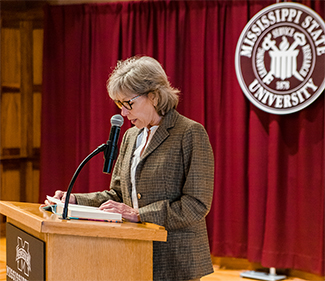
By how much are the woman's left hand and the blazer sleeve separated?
23mm

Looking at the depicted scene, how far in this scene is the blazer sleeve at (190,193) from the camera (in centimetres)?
162

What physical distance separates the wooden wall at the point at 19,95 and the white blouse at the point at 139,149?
3.04m

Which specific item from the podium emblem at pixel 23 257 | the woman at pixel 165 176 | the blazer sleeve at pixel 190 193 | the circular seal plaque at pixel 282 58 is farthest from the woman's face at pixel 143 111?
the circular seal plaque at pixel 282 58

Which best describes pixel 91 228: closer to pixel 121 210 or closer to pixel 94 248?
pixel 94 248

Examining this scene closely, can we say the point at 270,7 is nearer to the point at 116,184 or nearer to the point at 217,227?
the point at 217,227

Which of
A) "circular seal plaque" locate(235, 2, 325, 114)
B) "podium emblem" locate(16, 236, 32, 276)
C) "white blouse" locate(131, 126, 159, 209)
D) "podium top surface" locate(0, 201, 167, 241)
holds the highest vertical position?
"circular seal plaque" locate(235, 2, 325, 114)

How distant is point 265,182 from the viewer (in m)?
3.59

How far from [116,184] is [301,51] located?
2107mm

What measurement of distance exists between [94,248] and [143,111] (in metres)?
0.63

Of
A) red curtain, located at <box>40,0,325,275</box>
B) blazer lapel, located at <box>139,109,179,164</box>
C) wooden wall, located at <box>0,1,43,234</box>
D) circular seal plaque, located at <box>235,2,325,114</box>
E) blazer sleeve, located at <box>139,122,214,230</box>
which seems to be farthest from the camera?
wooden wall, located at <box>0,1,43,234</box>

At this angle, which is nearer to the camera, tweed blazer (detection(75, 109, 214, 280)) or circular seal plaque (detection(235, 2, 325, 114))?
tweed blazer (detection(75, 109, 214, 280))

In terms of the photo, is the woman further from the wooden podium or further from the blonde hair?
the wooden podium

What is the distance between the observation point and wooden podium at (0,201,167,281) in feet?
4.43

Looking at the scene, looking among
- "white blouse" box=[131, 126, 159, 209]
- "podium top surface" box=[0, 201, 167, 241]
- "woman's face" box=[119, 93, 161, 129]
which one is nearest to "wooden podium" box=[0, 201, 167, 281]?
"podium top surface" box=[0, 201, 167, 241]
